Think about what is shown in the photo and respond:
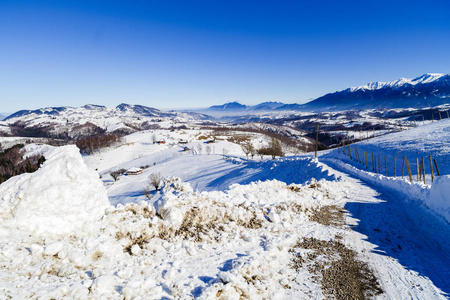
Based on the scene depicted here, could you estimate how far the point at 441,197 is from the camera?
11477 millimetres

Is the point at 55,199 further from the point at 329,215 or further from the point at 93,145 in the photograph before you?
the point at 93,145

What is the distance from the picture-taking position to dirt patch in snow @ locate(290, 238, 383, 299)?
5.85m

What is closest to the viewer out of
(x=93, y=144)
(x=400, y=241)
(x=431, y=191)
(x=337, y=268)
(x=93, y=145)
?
(x=337, y=268)

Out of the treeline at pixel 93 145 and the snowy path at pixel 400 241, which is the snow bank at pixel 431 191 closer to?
the snowy path at pixel 400 241

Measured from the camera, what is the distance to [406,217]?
38.3 ft

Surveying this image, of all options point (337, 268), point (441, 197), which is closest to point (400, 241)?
point (337, 268)

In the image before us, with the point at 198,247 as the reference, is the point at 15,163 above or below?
below

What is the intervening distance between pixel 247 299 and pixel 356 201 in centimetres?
1259

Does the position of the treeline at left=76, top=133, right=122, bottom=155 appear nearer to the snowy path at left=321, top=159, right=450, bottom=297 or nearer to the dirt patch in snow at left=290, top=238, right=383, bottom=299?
the snowy path at left=321, top=159, right=450, bottom=297

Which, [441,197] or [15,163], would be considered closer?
[441,197]

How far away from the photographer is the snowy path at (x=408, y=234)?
274 inches

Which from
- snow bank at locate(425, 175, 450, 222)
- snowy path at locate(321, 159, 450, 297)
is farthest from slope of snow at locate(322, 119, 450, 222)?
snowy path at locate(321, 159, 450, 297)

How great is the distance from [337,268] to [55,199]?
33.1 feet

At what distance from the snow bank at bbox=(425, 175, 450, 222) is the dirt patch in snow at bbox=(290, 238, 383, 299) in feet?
24.1
